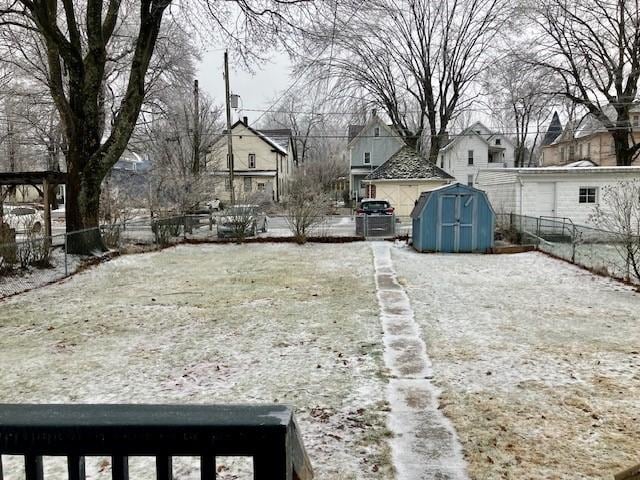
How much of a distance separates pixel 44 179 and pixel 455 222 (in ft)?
41.4

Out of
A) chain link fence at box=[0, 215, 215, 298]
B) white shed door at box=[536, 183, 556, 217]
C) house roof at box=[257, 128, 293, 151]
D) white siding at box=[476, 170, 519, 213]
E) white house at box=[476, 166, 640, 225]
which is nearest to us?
chain link fence at box=[0, 215, 215, 298]

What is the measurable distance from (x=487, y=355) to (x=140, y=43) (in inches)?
508

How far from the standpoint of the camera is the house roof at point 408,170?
29.4m

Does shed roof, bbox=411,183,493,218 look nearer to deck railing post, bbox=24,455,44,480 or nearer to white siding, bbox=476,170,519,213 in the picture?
white siding, bbox=476,170,519,213

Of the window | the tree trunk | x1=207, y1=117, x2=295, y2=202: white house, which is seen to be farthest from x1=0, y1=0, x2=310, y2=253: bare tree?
x1=207, y1=117, x2=295, y2=202: white house

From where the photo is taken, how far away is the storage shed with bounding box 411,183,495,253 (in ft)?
53.5

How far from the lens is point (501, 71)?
26578 millimetres

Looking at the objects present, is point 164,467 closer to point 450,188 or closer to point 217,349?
point 217,349

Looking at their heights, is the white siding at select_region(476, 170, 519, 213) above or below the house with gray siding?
below

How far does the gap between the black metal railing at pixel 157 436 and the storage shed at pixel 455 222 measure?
51.3ft

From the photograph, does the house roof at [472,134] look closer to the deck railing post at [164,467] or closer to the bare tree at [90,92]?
the bare tree at [90,92]

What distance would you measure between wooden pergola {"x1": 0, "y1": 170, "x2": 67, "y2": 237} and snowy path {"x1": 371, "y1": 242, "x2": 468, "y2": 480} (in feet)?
36.1

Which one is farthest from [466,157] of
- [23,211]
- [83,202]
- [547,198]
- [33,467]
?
[33,467]

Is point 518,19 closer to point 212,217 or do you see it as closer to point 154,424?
point 212,217
